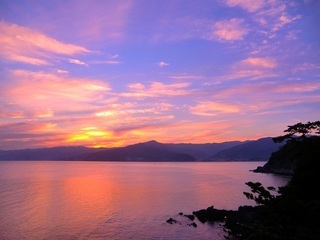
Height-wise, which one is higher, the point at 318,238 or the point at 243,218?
the point at 318,238

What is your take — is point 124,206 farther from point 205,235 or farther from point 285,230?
point 285,230

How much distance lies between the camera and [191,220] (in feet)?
166

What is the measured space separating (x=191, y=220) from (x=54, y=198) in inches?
1604

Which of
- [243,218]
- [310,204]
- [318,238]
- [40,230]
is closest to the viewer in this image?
[318,238]

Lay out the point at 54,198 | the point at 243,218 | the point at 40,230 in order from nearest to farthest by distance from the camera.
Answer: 1. the point at 40,230
2. the point at 243,218
3. the point at 54,198

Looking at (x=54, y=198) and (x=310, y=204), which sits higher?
(x=310, y=204)

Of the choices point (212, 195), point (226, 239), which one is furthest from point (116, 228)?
point (212, 195)

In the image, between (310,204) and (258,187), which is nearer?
(258,187)

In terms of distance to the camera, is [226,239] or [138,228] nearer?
[226,239]

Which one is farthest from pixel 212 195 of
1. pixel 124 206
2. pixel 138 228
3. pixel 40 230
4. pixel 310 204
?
pixel 310 204

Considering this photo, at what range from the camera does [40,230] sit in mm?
44062

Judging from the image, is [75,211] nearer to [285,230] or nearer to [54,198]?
[54,198]

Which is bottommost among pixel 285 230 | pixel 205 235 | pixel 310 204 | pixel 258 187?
pixel 205 235

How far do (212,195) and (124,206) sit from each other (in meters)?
27.8
